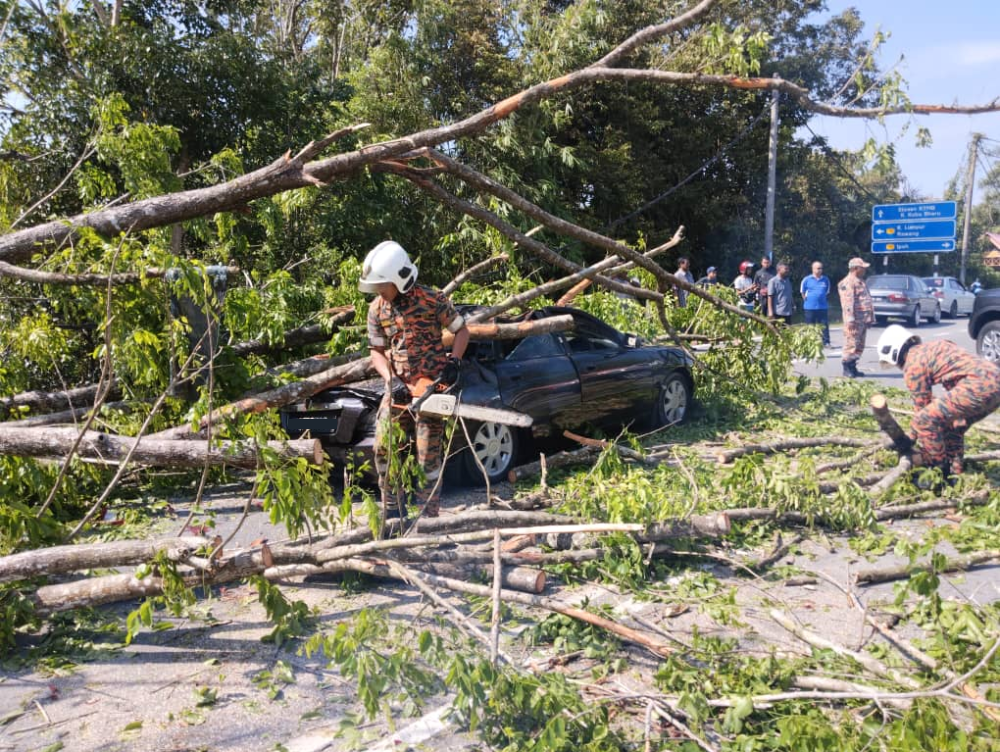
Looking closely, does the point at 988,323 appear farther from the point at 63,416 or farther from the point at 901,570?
the point at 63,416

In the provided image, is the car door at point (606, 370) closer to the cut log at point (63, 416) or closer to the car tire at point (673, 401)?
the car tire at point (673, 401)

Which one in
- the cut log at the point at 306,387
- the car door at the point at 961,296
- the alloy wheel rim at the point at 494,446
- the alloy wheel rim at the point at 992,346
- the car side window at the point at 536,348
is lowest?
the car door at the point at 961,296

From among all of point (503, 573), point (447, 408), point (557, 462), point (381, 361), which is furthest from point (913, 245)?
point (503, 573)

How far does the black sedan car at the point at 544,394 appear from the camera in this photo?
6.08 m

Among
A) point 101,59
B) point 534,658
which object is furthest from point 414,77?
point 534,658

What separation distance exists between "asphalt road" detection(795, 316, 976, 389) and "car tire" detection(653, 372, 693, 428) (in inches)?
79.6

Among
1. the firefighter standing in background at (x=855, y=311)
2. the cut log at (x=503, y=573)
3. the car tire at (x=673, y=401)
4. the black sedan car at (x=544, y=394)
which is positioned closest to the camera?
the cut log at (x=503, y=573)

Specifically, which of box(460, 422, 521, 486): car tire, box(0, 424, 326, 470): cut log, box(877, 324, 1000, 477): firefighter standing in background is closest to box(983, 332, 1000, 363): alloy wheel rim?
box(877, 324, 1000, 477): firefighter standing in background

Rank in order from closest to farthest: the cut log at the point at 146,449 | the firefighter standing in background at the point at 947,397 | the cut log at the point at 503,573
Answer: the cut log at the point at 503,573, the cut log at the point at 146,449, the firefighter standing in background at the point at 947,397

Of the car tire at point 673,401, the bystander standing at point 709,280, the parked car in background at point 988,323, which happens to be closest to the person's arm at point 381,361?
the car tire at point 673,401

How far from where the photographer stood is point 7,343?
6230 mm

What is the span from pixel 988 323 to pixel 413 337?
1178cm

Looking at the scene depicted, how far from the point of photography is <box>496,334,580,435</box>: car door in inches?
262

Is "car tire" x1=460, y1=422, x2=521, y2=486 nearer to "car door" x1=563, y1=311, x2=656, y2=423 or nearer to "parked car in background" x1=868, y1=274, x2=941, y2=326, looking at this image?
"car door" x1=563, y1=311, x2=656, y2=423
